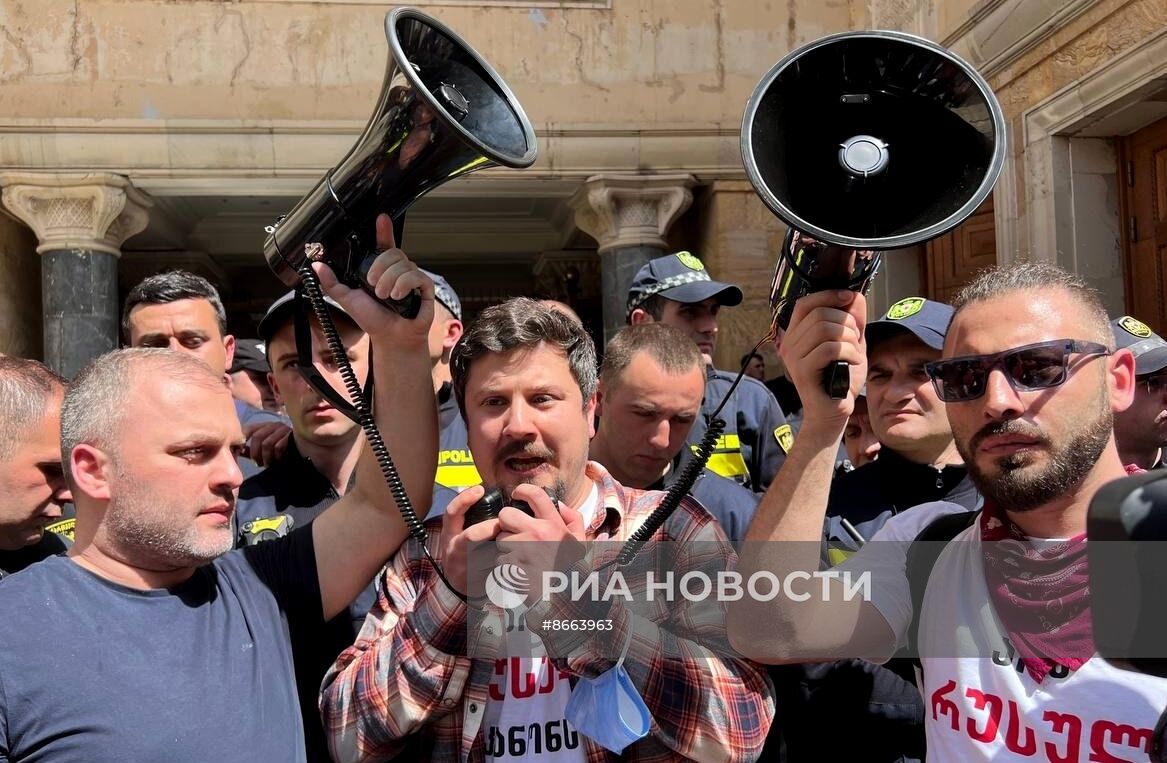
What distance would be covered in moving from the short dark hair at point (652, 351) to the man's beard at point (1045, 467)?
4.11 ft

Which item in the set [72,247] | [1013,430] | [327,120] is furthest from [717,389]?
[72,247]

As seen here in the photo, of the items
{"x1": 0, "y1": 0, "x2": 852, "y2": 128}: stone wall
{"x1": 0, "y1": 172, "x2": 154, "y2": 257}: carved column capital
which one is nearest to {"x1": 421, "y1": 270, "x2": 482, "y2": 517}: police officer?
{"x1": 0, "y1": 0, "x2": 852, "y2": 128}: stone wall

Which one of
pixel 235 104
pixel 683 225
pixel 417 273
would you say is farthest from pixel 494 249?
pixel 417 273

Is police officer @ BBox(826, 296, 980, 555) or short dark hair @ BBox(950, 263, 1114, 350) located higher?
short dark hair @ BBox(950, 263, 1114, 350)

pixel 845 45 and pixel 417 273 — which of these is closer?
pixel 845 45

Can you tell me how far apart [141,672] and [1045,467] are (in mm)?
1587

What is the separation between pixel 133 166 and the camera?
24.6 ft

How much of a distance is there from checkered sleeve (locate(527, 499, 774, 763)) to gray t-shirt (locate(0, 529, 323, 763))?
1.76 feet

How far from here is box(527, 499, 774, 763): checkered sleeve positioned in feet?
5.89

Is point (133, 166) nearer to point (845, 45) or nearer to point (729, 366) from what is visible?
point (729, 366)

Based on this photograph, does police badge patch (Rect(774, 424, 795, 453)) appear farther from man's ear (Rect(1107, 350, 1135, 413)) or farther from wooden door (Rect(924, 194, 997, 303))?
wooden door (Rect(924, 194, 997, 303))

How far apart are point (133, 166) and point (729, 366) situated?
15.1 feet

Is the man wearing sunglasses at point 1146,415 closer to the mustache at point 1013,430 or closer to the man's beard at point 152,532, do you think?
the mustache at point 1013,430

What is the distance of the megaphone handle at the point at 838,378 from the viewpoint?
1.78 meters
